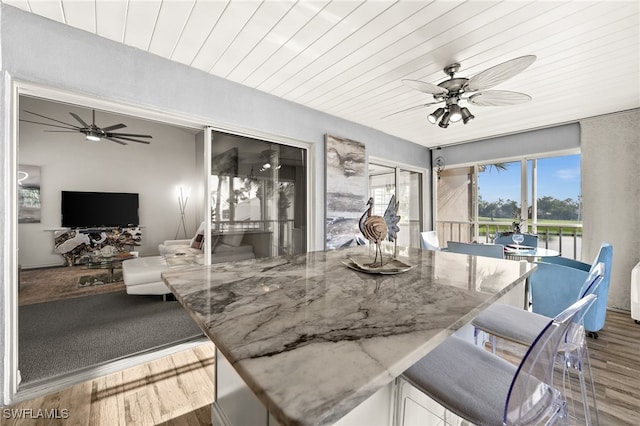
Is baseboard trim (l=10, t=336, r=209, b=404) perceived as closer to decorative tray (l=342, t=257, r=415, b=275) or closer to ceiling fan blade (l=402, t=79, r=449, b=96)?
decorative tray (l=342, t=257, r=415, b=275)

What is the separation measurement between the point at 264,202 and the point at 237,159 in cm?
56

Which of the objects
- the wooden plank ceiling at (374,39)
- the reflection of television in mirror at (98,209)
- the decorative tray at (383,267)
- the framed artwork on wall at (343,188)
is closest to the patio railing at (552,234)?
the wooden plank ceiling at (374,39)

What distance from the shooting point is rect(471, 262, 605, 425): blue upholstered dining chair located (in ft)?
4.11

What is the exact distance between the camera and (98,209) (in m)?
5.72

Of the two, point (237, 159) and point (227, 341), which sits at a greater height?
point (237, 159)

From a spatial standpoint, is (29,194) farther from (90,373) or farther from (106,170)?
(90,373)

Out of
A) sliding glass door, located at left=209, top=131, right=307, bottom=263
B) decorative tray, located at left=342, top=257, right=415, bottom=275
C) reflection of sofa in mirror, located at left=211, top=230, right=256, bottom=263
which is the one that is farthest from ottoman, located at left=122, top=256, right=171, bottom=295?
decorative tray, located at left=342, top=257, right=415, bottom=275

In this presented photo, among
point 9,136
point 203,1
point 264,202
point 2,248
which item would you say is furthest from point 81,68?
point 264,202

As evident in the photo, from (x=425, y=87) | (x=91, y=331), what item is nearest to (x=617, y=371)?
(x=425, y=87)

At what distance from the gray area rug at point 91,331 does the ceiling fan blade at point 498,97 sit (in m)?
3.35

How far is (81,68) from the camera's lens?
185 centimetres

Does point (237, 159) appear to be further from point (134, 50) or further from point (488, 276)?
point (488, 276)

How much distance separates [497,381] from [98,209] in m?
7.28

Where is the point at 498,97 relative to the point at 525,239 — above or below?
above
